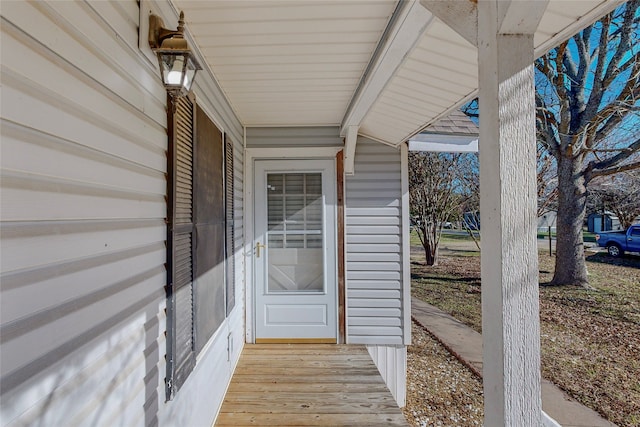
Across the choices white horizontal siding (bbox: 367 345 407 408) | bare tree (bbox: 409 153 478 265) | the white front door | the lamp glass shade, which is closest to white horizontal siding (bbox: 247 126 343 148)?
the white front door

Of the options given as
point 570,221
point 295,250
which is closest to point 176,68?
point 295,250

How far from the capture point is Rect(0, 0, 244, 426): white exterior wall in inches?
27.0

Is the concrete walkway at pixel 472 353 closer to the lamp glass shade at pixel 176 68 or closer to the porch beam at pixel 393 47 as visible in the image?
the porch beam at pixel 393 47

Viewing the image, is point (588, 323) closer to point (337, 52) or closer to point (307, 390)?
point (307, 390)

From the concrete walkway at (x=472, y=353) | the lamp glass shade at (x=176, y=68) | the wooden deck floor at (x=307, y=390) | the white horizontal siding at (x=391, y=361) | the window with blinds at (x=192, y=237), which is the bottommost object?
the concrete walkway at (x=472, y=353)

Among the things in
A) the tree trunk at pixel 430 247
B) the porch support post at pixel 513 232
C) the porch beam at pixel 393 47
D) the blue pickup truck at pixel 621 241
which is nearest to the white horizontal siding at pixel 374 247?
the porch beam at pixel 393 47

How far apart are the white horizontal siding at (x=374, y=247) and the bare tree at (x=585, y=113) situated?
484 centimetres

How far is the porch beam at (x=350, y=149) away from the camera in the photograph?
122 inches

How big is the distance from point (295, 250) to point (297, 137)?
1.32 meters

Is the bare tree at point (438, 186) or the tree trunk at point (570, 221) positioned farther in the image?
the bare tree at point (438, 186)

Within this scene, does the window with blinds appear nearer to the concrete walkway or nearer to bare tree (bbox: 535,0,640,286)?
the concrete walkway

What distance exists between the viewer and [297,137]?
141 inches

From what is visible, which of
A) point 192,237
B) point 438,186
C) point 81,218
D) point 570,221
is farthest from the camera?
point 438,186

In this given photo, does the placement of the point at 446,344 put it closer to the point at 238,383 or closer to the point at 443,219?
the point at 238,383
